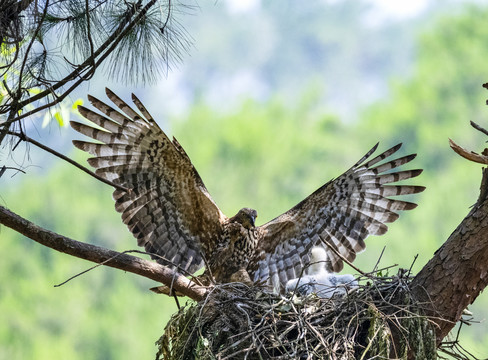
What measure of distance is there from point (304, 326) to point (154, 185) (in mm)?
1739

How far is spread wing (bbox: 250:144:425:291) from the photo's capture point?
4992mm

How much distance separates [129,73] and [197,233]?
1.35 meters

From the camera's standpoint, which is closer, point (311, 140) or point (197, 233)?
point (197, 233)

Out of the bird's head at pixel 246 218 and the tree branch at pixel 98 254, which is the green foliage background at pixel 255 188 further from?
the tree branch at pixel 98 254

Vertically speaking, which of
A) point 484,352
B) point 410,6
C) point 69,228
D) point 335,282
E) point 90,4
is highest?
point 410,6

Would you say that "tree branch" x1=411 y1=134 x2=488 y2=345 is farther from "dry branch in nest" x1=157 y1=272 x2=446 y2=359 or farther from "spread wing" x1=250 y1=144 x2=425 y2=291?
"spread wing" x1=250 y1=144 x2=425 y2=291

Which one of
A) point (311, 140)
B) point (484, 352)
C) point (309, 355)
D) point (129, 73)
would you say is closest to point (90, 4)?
point (129, 73)

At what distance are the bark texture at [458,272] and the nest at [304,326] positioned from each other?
68 mm

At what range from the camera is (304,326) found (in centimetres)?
329

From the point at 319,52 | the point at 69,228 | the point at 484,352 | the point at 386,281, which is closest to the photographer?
the point at 386,281

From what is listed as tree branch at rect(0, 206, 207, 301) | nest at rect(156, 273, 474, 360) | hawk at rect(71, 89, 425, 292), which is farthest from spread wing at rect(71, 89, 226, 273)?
nest at rect(156, 273, 474, 360)

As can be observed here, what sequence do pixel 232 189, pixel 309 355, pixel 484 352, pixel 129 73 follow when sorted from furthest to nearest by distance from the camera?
1. pixel 232 189
2. pixel 484 352
3. pixel 129 73
4. pixel 309 355

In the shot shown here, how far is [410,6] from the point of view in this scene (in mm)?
56469

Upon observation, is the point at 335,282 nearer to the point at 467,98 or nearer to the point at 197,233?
the point at 197,233
